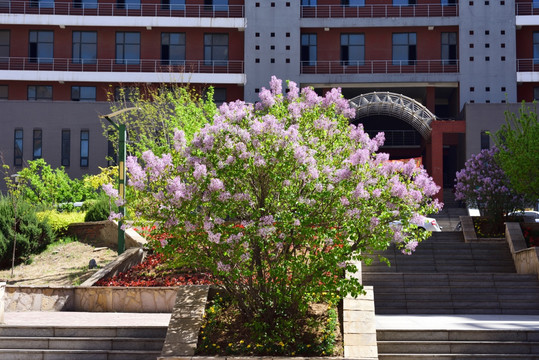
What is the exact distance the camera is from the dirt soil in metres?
19.5

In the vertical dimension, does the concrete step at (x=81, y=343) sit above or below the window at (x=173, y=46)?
below

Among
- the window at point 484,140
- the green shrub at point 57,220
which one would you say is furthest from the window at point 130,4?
the green shrub at point 57,220

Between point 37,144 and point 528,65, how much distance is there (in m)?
29.3

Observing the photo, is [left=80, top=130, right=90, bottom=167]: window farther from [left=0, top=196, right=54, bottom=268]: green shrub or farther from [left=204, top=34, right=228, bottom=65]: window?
[left=0, top=196, right=54, bottom=268]: green shrub

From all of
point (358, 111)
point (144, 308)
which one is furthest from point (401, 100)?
point (144, 308)

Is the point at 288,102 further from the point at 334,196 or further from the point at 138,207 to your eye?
the point at 138,207

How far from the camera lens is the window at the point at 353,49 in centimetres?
4453

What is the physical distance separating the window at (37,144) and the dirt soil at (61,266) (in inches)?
786

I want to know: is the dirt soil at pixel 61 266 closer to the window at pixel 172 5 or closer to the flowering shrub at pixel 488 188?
the flowering shrub at pixel 488 188

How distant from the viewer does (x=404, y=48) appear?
44375 mm

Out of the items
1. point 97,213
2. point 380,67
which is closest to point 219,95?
point 380,67

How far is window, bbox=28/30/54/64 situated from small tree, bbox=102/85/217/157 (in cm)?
513

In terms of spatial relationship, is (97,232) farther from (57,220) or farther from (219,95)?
(219,95)

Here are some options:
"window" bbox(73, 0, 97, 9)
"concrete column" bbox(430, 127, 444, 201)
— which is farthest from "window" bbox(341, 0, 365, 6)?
"window" bbox(73, 0, 97, 9)
